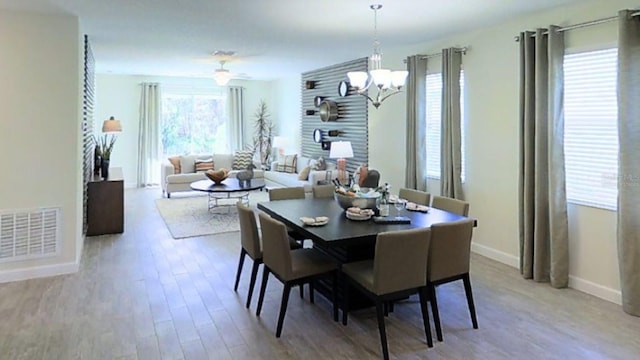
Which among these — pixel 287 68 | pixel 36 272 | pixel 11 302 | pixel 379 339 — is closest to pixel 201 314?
pixel 379 339

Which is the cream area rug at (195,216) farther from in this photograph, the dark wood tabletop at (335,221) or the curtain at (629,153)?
the curtain at (629,153)

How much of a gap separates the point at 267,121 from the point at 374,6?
7.98m

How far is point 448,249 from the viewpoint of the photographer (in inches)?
123

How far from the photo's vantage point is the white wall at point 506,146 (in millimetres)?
3809

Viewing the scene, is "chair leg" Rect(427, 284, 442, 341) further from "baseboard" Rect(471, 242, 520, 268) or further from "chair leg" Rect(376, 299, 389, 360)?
"baseboard" Rect(471, 242, 520, 268)

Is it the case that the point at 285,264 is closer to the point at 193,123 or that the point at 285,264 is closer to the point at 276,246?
the point at 276,246

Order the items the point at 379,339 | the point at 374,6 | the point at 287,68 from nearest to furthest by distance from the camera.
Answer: the point at 379,339 < the point at 374,6 < the point at 287,68

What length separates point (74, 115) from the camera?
4.48 m

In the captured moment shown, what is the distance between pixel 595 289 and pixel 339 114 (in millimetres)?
5250

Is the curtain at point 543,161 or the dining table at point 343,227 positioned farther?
the curtain at point 543,161

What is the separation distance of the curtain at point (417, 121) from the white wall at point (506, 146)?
8.3 inches

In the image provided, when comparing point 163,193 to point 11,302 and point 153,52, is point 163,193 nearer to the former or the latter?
point 153,52

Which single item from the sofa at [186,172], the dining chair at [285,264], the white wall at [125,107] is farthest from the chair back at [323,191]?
the white wall at [125,107]

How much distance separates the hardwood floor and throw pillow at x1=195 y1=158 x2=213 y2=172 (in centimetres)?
517
